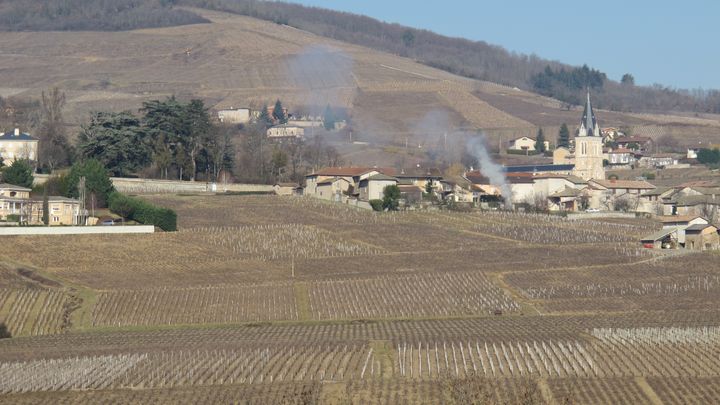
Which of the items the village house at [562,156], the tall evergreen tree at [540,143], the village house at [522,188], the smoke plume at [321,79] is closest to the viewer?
the village house at [522,188]

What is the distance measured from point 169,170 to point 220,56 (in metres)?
92.4

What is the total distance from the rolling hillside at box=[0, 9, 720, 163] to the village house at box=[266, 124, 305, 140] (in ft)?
21.2

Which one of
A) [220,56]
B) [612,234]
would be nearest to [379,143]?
[220,56]

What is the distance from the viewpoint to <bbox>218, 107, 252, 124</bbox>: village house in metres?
156

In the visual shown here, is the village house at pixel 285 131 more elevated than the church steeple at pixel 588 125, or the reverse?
the church steeple at pixel 588 125

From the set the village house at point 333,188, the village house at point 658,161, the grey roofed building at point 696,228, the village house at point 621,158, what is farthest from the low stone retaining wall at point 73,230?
the village house at point 621,158

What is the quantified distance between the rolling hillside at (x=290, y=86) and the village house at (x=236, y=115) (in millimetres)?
6103

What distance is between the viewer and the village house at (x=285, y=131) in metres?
146

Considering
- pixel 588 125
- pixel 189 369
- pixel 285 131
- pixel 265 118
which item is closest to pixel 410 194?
pixel 588 125

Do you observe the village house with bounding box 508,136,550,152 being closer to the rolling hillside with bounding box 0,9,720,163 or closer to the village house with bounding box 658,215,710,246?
the rolling hillside with bounding box 0,9,720,163

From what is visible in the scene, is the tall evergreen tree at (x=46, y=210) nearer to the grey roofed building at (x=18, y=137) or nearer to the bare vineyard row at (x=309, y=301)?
the bare vineyard row at (x=309, y=301)

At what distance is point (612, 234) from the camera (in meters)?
81.7

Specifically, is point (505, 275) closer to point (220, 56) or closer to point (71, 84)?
point (71, 84)

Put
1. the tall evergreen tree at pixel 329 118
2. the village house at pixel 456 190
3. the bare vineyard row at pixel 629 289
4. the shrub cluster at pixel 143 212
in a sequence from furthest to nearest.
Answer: the tall evergreen tree at pixel 329 118
the village house at pixel 456 190
the shrub cluster at pixel 143 212
the bare vineyard row at pixel 629 289
